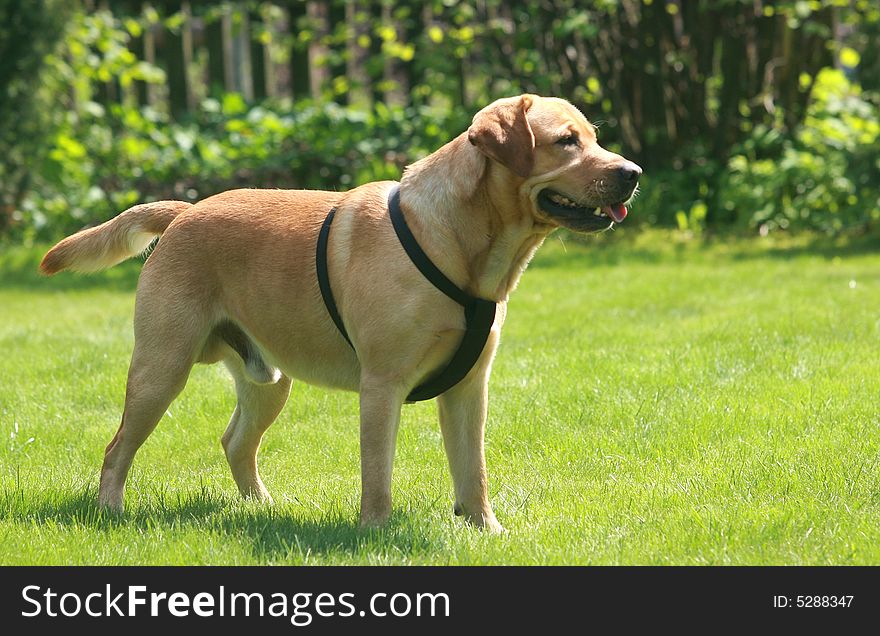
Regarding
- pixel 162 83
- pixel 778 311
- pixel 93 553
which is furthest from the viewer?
pixel 162 83

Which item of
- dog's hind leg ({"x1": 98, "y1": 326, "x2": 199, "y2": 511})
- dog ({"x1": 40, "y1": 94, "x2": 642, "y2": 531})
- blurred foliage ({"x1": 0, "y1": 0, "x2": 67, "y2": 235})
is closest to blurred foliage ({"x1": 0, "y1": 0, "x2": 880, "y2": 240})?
blurred foliage ({"x1": 0, "y1": 0, "x2": 67, "y2": 235})

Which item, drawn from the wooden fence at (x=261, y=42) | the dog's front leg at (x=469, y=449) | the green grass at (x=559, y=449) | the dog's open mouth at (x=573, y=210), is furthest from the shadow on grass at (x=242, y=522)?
the wooden fence at (x=261, y=42)

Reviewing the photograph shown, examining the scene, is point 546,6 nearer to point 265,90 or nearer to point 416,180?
point 265,90

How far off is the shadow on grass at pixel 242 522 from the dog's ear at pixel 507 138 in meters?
1.31

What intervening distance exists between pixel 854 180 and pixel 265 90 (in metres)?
6.85

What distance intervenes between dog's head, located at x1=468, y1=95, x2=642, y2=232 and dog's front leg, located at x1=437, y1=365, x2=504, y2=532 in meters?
0.72

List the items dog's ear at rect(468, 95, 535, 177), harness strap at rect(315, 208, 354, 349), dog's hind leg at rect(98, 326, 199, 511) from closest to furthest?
dog's ear at rect(468, 95, 535, 177)
harness strap at rect(315, 208, 354, 349)
dog's hind leg at rect(98, 326, 199, 511)

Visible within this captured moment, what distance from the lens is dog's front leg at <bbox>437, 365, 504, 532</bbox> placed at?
460 cm

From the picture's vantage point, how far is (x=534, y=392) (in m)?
6.27

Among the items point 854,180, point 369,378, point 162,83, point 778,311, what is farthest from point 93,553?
point 162,83

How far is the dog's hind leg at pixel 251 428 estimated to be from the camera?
5.14m

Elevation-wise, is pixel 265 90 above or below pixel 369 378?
below

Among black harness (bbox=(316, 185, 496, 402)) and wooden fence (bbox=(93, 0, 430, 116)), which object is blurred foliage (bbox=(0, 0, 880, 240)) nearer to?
wooden fence (bbox=(93, 0, 430, 116))

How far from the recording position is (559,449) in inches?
213
